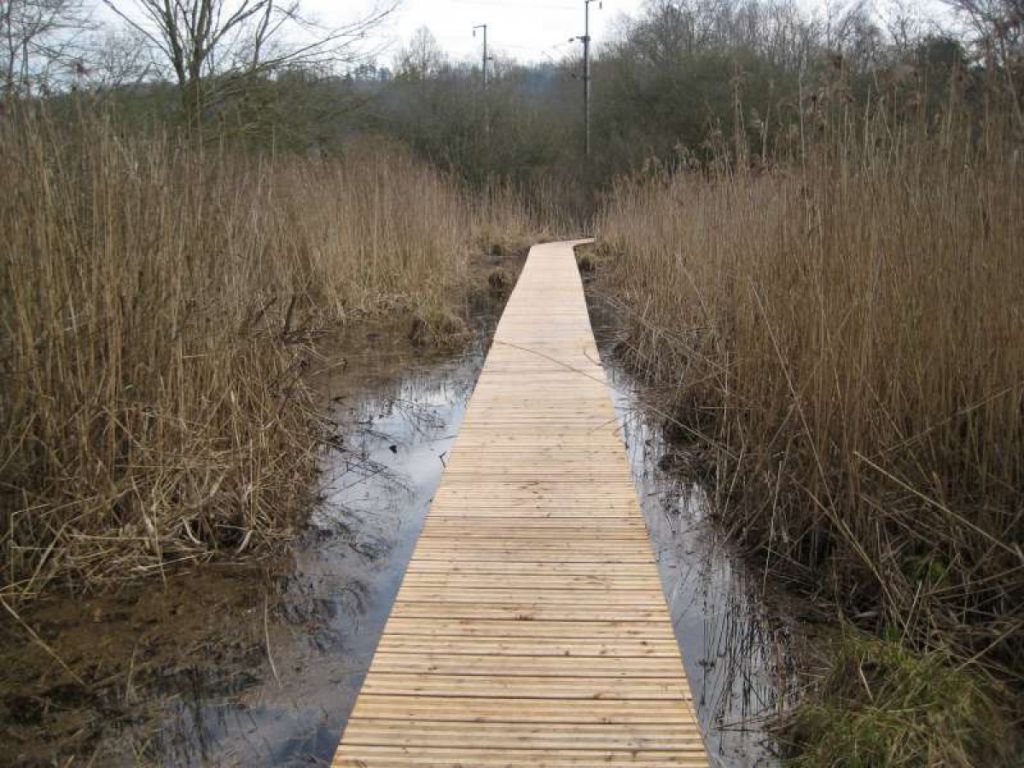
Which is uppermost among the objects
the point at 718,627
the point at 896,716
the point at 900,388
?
the point at 900,388

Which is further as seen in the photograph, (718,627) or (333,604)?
(333,604)

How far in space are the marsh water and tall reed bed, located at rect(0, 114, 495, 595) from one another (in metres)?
0.22

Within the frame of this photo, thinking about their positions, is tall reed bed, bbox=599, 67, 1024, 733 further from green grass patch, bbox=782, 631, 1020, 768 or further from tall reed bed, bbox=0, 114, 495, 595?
tall reed bed, bbox=0, 114, 495, 595

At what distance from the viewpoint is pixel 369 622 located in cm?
243

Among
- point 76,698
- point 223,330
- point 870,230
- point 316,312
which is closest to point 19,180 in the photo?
point 223,330

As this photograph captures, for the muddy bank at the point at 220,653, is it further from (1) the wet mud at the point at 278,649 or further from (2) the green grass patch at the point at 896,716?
(2) the green grass patch at the point at 896,716

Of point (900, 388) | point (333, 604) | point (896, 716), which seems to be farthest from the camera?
point (333, 604)

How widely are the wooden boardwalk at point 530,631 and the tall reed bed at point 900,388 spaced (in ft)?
1.85

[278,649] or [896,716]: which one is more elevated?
[896,716]

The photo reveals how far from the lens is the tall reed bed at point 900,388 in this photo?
7.00 feet

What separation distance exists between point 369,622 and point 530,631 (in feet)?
2.11

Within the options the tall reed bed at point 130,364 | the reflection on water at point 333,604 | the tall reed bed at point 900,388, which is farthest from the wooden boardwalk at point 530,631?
the tall reed bed at point 130,364

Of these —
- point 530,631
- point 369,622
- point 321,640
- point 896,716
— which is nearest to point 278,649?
point 321,640

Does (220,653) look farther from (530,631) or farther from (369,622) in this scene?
(530,631)
